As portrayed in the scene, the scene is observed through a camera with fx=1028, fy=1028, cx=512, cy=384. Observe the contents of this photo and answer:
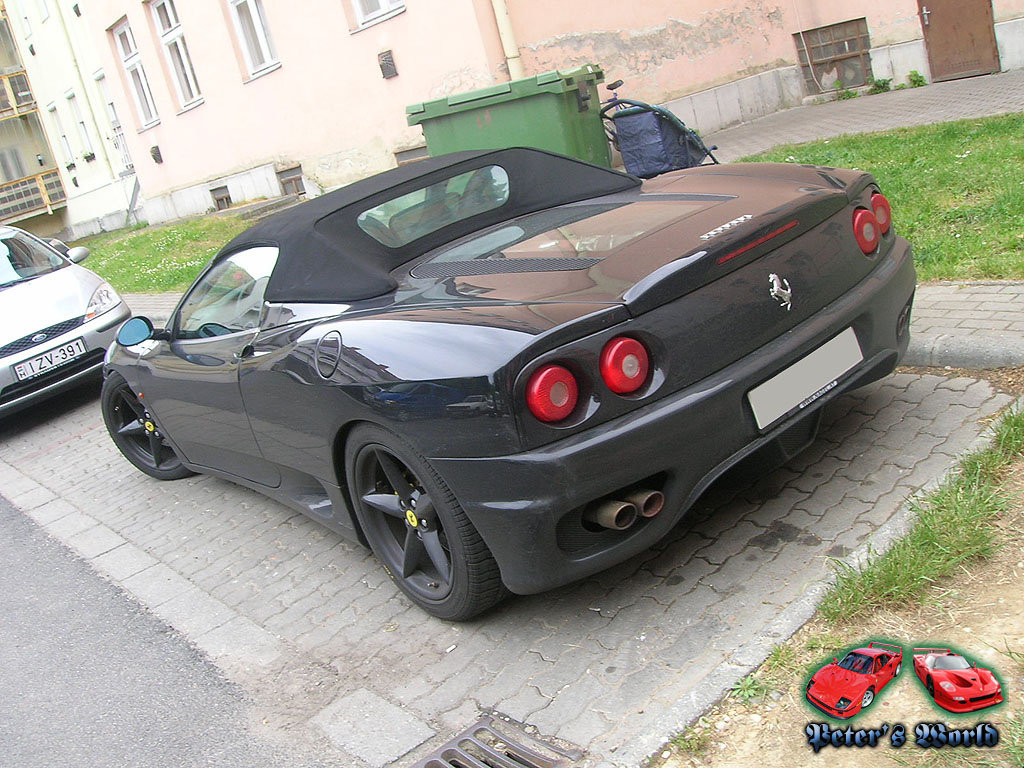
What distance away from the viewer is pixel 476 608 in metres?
3.34

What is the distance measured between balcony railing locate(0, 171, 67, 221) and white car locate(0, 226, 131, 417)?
29009 mm

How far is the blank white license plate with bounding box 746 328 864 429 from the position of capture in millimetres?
3107

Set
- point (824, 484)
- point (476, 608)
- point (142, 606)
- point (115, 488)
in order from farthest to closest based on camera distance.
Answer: point (115, 488)
point (142, 606)
point (824, 484)
point (476, 608)

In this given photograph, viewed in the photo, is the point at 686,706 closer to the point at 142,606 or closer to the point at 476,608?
the point at 476,608

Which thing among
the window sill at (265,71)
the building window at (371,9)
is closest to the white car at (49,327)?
the building window at (371,9)

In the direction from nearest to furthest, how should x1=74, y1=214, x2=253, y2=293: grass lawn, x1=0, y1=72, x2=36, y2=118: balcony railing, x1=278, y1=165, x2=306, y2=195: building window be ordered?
x1=74, y1=214, x2=253, y2=293: grass lawn → x1=278, y1=165, x2=306, y2=195: building window → x1=0, y1=72, x2=36, y2=118: balcony railing

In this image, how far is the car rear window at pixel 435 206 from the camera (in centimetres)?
396

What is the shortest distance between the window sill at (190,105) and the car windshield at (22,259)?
400 inches

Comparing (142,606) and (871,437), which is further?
(142,606)

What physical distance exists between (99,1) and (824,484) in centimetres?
2118

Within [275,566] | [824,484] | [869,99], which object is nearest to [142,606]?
[275,566]

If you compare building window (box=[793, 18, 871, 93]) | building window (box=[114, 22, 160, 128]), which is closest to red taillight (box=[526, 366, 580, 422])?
building window (box=[793, 18, 871, 93])

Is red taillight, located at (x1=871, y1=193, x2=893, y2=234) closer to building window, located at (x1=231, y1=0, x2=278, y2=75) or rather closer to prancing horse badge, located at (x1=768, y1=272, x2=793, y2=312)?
prancing horse badge, located at (x1=768, y1=272, x2=793, y2=312)

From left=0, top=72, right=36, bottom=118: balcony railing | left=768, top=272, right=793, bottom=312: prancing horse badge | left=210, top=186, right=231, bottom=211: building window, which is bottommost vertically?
left=768, top=272, right=793, bottom=312: prancing horse badge
